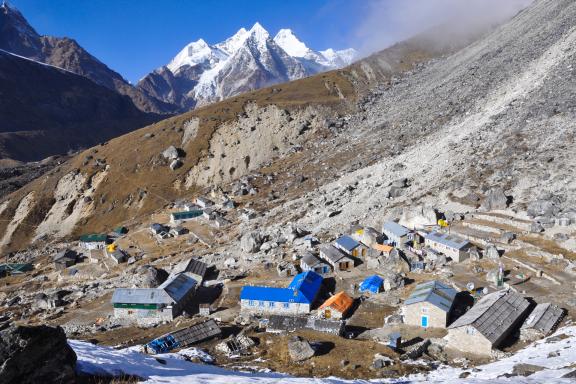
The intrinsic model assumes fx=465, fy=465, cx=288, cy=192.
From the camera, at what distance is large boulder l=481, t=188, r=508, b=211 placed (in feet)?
182

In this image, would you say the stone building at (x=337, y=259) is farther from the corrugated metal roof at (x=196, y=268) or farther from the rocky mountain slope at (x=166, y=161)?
the rocky mountain slope at (x=166, y=161)

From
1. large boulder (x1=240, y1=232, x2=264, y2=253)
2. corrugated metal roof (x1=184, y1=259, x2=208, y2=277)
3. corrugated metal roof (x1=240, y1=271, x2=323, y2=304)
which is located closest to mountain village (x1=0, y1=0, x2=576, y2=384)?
corrugated metal roof (x1=240, y1=271, x2=323, y2=304)

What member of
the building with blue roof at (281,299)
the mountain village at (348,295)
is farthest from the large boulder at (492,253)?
the building with blue roof at (281,299)

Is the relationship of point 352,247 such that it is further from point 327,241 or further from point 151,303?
point 151,303

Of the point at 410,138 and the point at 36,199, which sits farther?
the point at 36,199

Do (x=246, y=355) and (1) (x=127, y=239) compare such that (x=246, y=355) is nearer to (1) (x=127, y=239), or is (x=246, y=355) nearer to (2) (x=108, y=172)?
(1) (x=127, y=239)

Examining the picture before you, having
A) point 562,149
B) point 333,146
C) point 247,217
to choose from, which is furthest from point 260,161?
point 562,149

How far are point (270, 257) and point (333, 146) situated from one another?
51.6 m

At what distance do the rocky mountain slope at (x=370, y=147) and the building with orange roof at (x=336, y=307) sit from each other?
20641 millimetres

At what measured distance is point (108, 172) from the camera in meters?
122

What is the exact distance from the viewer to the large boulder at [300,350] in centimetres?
3341

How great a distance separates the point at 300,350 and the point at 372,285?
45.7 feet

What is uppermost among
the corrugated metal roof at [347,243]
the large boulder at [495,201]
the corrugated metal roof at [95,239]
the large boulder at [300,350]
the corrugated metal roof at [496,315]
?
the large boulder at [495,201]

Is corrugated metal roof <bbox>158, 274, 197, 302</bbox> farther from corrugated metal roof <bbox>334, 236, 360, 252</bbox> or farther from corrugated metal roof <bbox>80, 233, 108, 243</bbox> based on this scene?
corrugated metal roof <bbox>80, 233, 108, 243</bbox>
